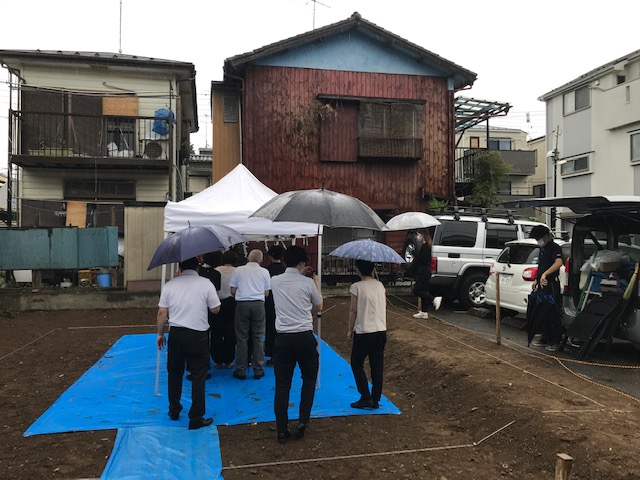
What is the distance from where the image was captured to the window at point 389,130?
15.6 metres

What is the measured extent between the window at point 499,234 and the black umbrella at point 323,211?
Result: 6.92 m

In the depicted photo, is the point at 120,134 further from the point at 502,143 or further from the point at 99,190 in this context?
the point at 502,143

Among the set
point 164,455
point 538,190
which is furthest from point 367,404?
point 538,190

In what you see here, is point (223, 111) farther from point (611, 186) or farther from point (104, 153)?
point (611, 186)

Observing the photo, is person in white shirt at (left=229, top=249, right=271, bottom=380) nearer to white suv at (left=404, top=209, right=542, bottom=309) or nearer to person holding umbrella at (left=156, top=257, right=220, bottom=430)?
person holding umbrella at (left=156, top=257, right=220, bottom=430)

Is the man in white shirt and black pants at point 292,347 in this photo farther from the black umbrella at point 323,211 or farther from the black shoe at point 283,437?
the black umbrella at point 323,211

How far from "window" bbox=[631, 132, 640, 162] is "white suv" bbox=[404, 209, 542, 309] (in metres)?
12.2

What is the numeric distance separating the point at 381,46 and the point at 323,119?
11.1 feet

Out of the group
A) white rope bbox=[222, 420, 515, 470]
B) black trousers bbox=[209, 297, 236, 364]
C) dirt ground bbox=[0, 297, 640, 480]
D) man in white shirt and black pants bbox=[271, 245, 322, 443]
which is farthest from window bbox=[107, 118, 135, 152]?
white rope bbox=[222, 420, 515, 470]

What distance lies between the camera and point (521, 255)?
9.24 m

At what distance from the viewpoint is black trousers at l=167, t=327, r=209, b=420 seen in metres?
4.61

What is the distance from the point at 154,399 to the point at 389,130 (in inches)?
483

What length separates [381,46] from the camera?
16.3 m

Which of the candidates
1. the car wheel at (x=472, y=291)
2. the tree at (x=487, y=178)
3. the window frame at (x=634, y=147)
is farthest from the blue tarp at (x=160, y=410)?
the window frame at (x=634, y=147)
